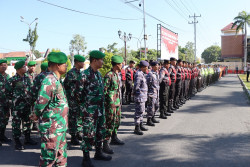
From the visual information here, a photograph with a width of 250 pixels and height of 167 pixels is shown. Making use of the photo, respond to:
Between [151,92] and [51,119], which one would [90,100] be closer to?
[51,119]

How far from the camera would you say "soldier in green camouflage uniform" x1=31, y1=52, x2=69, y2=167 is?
2816 millimetres

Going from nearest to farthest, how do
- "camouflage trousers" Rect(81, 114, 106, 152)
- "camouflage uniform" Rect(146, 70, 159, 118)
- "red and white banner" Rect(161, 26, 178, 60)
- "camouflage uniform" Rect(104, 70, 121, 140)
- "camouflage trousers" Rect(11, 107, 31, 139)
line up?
"camouflage trousers" Rect(81, 114, 106, 152) < "camouflage uniform" Rect(104, 70, 121, 140) < "camouflage trousers" Rect(11, 107, 31, 139) < "camouflage uniform" Rect(146, 70, 159, 118) < "red and white banner" Rect(161, 26, 178, 60)

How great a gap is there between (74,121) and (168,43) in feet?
42.2

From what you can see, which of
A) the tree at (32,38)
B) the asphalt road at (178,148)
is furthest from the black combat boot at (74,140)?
the tree at (32,38)

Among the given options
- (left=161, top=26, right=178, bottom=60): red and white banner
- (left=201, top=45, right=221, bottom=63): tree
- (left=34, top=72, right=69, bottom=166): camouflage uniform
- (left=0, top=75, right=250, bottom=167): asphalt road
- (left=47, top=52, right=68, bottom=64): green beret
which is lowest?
(left=0, top=75, right=250, bottom=167): asphalt road

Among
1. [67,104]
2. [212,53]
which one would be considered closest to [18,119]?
[67,104]

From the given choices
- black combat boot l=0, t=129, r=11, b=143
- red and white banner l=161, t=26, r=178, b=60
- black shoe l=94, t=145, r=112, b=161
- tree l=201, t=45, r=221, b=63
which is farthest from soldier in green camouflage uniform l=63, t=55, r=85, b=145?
tree l=201, t=45, r=221, b=63

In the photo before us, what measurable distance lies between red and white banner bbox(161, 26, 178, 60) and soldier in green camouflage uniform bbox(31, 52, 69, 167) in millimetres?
12637

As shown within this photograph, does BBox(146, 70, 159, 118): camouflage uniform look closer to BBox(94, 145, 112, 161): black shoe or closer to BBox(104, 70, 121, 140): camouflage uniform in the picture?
BBox(104, 70, 121, 140): camouflage uniform

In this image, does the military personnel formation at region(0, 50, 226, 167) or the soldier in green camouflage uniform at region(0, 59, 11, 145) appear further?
the soldier in green camouflage uniform at region(0, 59, 11, 145)

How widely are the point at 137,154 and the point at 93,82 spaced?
175 centimetres

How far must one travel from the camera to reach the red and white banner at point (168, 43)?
50.6 feet

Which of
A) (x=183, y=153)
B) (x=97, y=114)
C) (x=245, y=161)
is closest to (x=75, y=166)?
(x=97, y=114)

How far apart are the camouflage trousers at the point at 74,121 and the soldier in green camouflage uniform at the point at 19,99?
0.93m
